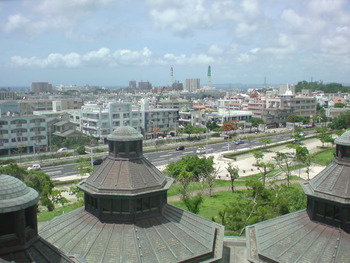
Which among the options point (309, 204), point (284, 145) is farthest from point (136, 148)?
point (284, 145)

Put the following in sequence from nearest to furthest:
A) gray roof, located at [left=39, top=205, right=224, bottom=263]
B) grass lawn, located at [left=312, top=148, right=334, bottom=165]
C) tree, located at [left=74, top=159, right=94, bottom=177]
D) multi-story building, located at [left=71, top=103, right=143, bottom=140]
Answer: gray roof, located at [left=39, top=205, right=224, bottom=263] < tree, located at [left=74, top=159, right=94, bottom=177] < grass lawn, located at [left=312, top=148, right=334, bottom=165] < multi-story building, located at [left=71, top=103, right=143, bottom=140]

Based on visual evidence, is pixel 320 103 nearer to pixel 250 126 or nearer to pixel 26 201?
pixel 250 126

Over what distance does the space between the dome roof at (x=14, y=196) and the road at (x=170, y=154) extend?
53671mm

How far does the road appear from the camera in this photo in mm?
69062

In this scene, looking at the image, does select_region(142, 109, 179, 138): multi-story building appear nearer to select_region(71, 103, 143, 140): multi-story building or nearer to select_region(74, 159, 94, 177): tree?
select_region(71, 103, 143, 140): multi-story building

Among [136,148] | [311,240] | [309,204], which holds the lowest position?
[311,240]

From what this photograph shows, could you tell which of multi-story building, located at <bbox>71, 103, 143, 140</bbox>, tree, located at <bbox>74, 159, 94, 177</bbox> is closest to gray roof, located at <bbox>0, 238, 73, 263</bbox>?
tree, located at <bbox>74, 159, 94, 177</bbox>

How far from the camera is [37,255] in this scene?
42.5 feet

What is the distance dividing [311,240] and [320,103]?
605 feet

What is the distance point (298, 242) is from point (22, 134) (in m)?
81.6

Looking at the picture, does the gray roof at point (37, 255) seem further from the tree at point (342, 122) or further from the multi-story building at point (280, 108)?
the multi-story building at point (280, 108)

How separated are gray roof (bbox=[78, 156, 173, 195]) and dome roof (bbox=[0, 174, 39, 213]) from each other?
6001mm

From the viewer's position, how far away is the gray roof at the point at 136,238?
1714cm

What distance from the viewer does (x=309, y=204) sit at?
65.9ft
